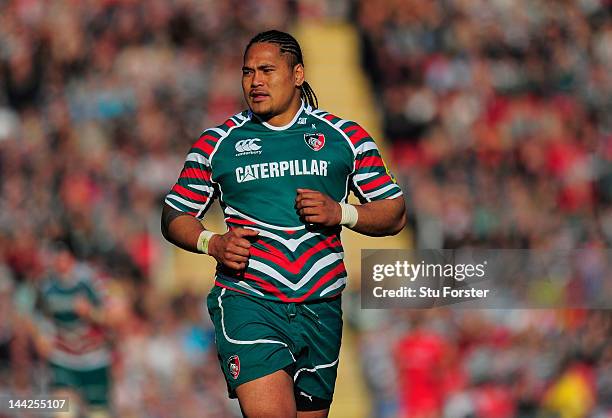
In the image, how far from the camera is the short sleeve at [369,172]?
5.30 metres

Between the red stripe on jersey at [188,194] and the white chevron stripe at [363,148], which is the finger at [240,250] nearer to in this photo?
the red stripe on jersey at [188,194]

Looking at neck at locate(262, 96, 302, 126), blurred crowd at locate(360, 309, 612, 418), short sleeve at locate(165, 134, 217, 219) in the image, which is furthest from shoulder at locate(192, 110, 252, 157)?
blurred crowd at locate(360, 309, 612, 418)

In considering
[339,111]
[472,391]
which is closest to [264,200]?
[472,391]

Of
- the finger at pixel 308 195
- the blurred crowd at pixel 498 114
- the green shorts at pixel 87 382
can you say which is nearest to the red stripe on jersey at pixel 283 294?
the finger at pixel 308 195

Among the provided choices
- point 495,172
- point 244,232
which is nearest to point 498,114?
point 495,172

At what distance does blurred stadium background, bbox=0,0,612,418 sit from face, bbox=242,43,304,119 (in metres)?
6.15

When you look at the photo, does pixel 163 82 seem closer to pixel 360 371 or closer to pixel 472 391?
pixel 360 371

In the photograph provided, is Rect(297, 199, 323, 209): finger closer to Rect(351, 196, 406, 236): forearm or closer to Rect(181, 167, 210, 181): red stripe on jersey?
Rect(351, 196, 406, 236): forearm

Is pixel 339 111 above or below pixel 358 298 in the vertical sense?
above

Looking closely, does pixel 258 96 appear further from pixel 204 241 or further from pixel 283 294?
pixel 283 294

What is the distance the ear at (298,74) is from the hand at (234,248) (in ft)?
2.37

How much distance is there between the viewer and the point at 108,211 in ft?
45.1

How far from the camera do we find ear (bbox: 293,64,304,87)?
530cm

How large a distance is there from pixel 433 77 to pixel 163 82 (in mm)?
3329
